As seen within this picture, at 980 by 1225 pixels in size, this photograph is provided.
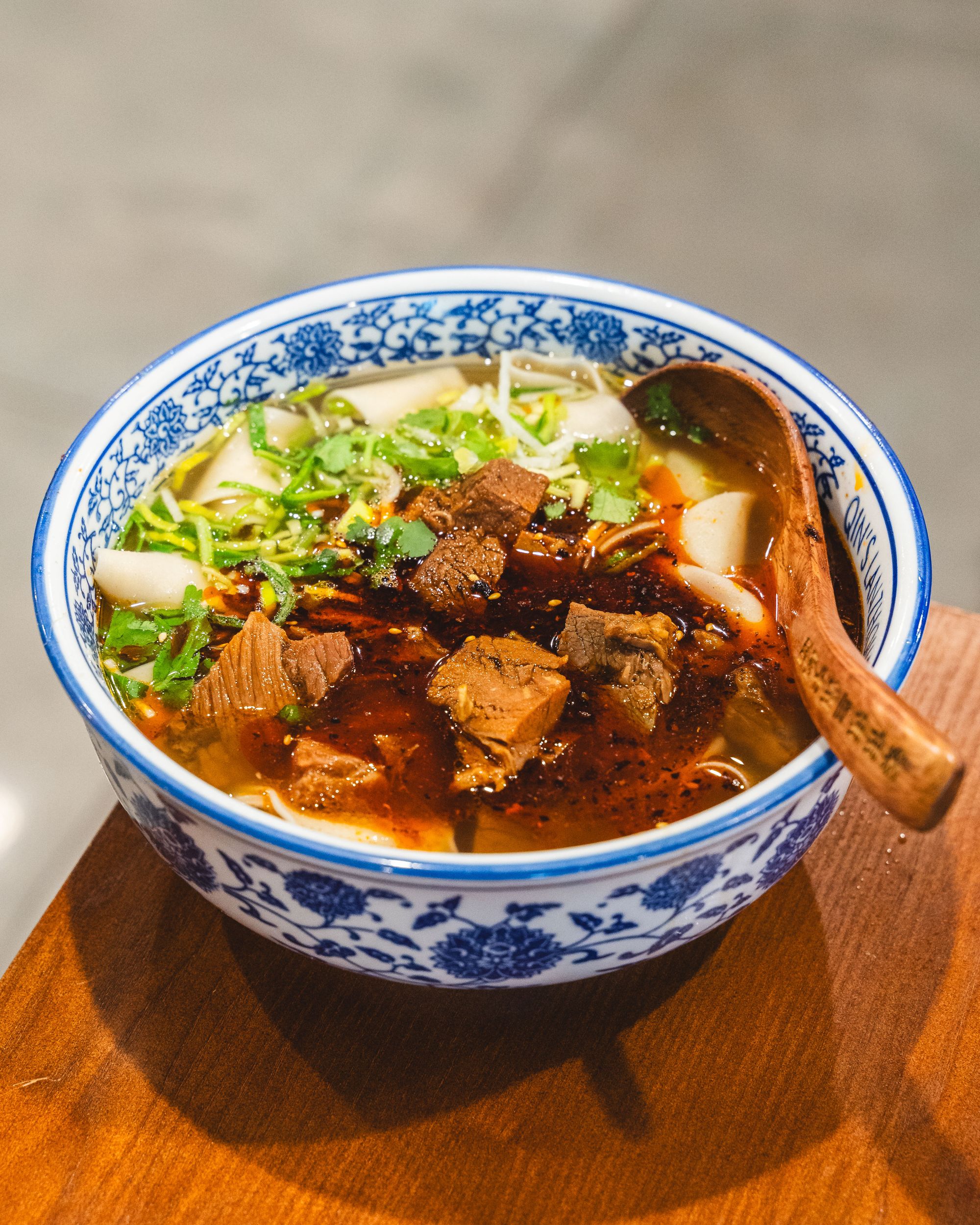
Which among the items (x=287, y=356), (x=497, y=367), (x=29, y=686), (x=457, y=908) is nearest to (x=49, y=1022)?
(x=457, y=908)

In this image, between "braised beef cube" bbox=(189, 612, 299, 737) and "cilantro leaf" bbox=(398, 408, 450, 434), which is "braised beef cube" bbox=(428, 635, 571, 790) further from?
"cilantro leaf" bbox=(398, 408, 450, 434)

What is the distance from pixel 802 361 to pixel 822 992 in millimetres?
950

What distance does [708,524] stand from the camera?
1.77m

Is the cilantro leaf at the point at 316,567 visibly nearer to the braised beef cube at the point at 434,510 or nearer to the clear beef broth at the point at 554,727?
the clear beef broth at the point at 554,727

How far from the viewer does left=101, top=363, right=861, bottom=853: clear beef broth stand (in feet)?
4.45

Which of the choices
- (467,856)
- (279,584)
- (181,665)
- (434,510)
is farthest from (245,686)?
(467,856)

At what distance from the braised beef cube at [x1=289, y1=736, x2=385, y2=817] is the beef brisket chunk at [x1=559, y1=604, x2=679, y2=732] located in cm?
34

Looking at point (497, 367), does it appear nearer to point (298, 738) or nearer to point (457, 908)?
point (298, 738)

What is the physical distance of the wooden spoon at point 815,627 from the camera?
3.17 ft

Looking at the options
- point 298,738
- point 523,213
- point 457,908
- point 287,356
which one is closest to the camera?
point 457,908

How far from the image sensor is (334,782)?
1.38m

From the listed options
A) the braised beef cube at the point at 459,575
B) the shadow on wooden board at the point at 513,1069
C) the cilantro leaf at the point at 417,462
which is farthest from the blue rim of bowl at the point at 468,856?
the cilantro leaf at the point at 417,462

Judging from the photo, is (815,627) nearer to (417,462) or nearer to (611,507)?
(611,507)

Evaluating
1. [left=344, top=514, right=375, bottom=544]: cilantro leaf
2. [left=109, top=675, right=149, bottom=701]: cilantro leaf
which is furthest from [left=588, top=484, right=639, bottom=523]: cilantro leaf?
[left=109, top=675, right=149, bottom=701]: cilantro leaf
